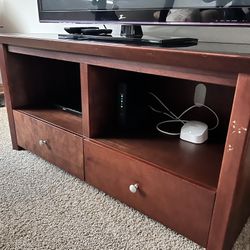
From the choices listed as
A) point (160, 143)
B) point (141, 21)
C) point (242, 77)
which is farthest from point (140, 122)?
point (242, 77)

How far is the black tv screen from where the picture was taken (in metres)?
0.64

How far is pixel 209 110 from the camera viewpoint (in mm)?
988

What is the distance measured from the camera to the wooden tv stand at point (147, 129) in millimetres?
578

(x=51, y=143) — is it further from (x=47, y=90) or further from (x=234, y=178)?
(x=234, y=178)

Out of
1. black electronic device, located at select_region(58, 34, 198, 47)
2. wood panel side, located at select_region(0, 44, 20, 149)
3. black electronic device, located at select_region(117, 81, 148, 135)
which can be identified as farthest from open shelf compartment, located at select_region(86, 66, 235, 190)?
wood panel side, located at select_region(0, 44, 20, 149)

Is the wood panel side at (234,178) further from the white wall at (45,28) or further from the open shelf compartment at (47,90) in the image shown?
the open shelf compartment at (47,90)

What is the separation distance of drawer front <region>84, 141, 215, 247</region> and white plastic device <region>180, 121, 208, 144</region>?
0.22 m

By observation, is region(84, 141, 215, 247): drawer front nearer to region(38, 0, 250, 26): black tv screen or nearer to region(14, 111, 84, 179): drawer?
region(14, 111, 84, 179): drawer

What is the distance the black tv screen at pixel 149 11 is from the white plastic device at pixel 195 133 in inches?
13.8

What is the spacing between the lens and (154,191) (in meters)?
0.77

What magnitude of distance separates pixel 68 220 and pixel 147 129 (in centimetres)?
43

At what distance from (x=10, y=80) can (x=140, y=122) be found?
0.61 meters

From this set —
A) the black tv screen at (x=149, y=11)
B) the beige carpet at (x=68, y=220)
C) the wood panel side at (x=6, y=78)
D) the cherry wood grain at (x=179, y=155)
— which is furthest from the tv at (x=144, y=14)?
the beige carpet at (x=68, y=220)

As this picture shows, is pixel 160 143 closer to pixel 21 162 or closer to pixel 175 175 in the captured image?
pixel 175 175
